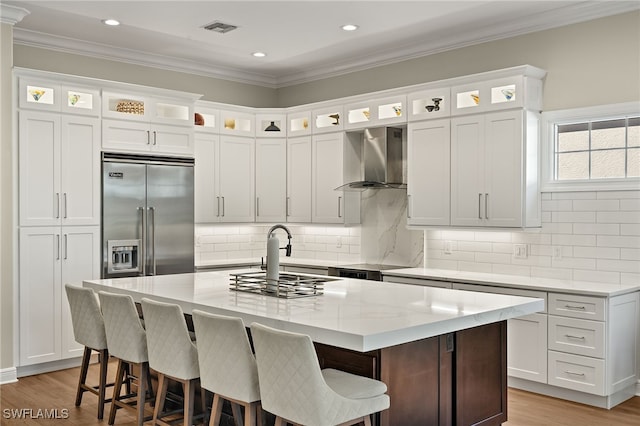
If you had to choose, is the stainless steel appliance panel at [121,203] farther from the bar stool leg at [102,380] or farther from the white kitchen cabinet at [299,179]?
the white kitchen cabinet at [299,179]

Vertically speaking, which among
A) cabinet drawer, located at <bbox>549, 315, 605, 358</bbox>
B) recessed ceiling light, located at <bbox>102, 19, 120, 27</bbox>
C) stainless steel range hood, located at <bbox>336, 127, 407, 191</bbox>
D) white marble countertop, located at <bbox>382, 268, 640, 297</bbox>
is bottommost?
cabinet drawer, located at <bbox>549, 315, 605, 358</bbox>

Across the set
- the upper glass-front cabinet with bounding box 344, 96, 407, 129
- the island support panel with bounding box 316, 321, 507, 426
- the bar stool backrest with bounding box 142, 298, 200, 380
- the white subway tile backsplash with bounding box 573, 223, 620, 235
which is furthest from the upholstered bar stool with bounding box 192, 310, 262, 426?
the upper glass-front cabinet with bounding box 344, 96, 407, 129

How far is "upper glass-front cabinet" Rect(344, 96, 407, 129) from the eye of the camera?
6.30 m

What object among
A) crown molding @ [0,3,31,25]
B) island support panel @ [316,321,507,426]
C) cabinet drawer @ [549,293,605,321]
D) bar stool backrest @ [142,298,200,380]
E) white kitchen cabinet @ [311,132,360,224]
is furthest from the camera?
white kitchen cabinet @ [311,132,360,224]

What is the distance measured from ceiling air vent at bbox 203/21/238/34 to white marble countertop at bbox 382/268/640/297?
2744 mm

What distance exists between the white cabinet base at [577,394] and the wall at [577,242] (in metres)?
0.89

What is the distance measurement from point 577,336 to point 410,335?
244 cm

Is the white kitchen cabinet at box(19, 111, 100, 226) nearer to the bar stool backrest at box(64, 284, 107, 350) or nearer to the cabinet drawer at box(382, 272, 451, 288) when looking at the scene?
the bar stool backrest at box(64, 284, 107, 350)

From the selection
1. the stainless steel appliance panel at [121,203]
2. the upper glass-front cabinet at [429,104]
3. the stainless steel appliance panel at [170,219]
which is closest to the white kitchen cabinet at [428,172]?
the upper glass-front cabinet at [429,104]

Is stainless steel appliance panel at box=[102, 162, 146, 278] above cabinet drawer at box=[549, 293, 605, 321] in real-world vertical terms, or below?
above

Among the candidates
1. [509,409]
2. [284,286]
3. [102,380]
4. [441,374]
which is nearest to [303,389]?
[441,374]

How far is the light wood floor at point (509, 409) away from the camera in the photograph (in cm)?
430

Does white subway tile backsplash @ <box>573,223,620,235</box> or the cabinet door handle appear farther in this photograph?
the cabinet door handle

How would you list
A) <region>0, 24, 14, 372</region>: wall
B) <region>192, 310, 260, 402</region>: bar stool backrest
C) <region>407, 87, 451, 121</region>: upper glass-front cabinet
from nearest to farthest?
<region>192, 310, 260, 402</region>: bar stool backrest → <region>0, 24, 14, 372</region>: wall → <region>407, 87, 451, 121</region>: upper glass-front cabinet
